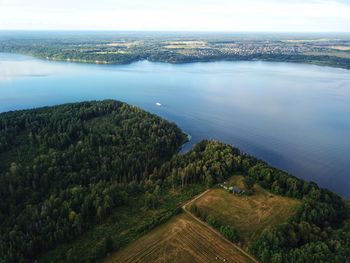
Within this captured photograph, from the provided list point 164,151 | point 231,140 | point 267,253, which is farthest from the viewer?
point 231,140

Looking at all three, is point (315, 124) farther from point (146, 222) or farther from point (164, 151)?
point (146, 222)

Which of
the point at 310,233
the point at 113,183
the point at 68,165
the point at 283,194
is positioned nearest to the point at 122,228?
the point at 113,183

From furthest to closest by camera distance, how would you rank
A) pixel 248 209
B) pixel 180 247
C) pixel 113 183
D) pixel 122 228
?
pixel 113 183
pixel 248 209
pixel 122 228
pixel 180 247

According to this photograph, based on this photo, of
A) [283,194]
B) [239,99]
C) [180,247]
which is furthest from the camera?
[239,99]

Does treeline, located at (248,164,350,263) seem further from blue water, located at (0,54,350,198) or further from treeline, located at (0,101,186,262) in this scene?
treeline, located at (0,101,186,262)

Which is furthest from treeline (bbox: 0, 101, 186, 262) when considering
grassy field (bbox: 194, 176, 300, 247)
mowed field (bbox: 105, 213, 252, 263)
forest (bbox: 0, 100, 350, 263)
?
grassy field (bbox: 194, 176, 300, 247)

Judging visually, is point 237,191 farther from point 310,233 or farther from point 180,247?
point 180,247

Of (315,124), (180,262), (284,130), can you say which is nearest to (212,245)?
(180,262)
